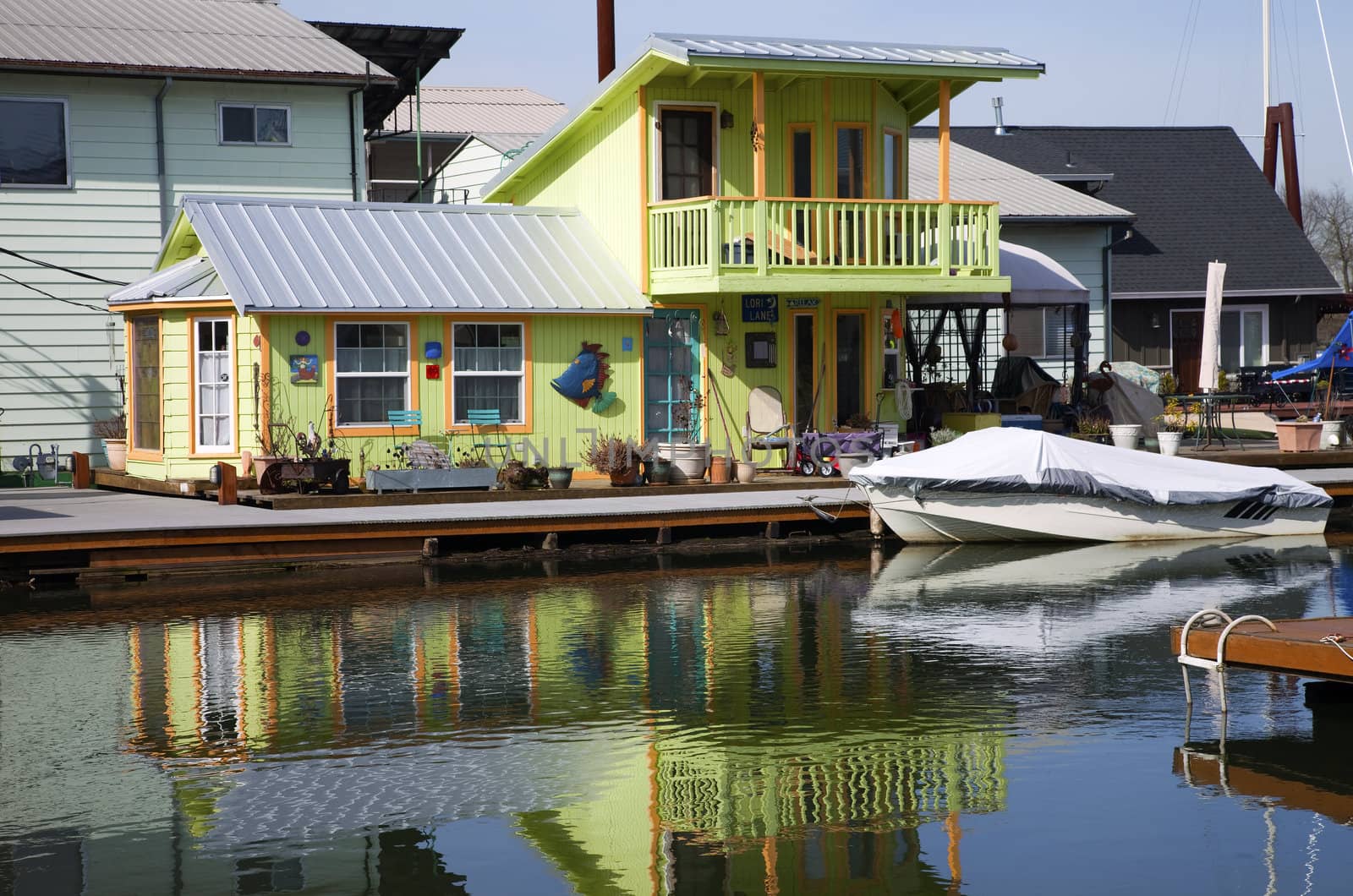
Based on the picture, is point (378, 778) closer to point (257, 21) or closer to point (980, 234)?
point (980, 234)

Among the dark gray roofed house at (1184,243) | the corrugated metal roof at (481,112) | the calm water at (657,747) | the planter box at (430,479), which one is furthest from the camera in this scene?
the corrugated metal roof at (481,112)

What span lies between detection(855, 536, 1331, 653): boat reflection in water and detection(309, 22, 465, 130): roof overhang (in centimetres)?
1347

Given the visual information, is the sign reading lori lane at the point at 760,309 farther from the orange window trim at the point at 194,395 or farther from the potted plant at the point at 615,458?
the orange window trim at the point at 194,395

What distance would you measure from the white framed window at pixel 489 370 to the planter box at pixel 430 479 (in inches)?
58.9

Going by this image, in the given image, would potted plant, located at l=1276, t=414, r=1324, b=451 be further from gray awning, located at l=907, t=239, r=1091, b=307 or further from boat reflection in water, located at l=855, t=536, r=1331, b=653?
boat reflection in water, located at l=855, t=536, r=1331, b=653

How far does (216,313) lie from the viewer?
21.0 m

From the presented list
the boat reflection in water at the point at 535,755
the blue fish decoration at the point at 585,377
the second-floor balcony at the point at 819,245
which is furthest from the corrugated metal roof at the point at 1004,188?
the boat reflection in water at the point at 535,755

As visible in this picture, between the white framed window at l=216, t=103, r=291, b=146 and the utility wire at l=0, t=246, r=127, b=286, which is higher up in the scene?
the white framed window at l=216, t=103, r=291, b=146

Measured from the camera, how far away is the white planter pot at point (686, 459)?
21812 millimetres

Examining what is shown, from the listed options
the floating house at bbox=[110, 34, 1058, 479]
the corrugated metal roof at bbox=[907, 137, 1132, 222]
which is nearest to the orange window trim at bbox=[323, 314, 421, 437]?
the floating house at bbox=[110, 34, 1058, 479]

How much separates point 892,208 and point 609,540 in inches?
253

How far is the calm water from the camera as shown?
809 cm

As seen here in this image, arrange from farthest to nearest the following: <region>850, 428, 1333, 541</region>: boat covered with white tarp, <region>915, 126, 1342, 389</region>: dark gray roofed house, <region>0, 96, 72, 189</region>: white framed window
Result: <region>915, 126, 1342, 389</region>: dark gray roofed house < <region>0, 96, 72, 189</region>: white framed window < <region>850, 428, 1333, 541</region>: boat covered with white tarp

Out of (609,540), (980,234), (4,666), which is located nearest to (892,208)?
(980,234)
